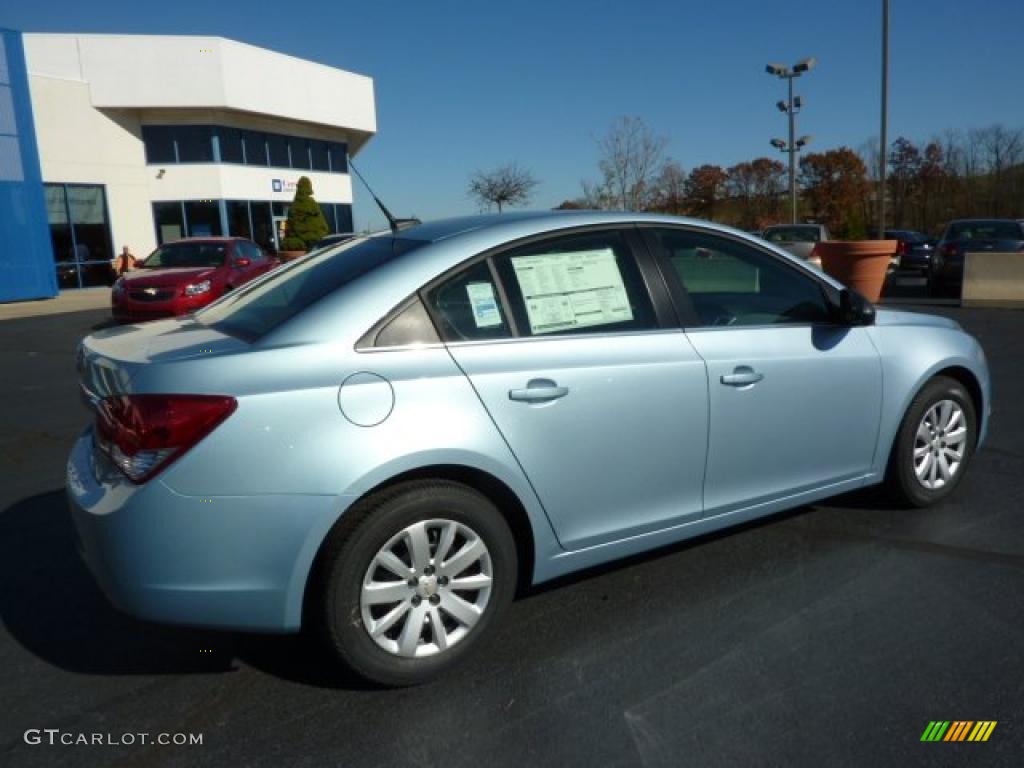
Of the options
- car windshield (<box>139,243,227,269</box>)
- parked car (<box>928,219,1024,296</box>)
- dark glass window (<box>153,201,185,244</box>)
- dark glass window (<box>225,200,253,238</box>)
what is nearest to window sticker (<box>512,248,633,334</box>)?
car windshield (<box>139,243,227,269</box>)

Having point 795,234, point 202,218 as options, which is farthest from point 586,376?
point 202,218

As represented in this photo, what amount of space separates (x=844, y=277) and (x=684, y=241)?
35.6 feet

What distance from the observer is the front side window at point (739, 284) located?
3439 millimetres

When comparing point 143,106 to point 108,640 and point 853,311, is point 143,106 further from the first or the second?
point 853,311

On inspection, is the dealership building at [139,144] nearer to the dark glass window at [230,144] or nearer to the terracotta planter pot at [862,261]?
the dark glass window at [230,144]

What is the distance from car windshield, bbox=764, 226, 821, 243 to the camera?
19.2m

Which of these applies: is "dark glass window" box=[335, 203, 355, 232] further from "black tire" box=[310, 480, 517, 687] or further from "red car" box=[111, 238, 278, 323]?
"black tire" box=[310, 480, 517, 687]

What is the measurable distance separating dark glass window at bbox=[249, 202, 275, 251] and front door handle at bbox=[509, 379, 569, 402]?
3126cm

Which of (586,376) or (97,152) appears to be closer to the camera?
(586,376)

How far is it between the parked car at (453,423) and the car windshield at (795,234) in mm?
16432

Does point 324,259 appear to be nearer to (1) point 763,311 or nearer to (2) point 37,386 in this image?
(1) point 763,311

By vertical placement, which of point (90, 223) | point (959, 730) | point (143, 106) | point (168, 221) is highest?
point (143, 106)

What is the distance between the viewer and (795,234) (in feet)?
64.3

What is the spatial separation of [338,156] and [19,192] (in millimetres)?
17376
